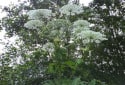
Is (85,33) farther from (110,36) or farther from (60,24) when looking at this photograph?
(110,36)

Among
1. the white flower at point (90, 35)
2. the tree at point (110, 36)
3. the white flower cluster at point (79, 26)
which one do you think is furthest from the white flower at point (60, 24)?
the tree at point (110, 36)

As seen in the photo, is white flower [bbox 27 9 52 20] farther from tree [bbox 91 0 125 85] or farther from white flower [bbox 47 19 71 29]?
tree [bbox 91 0 125 85]

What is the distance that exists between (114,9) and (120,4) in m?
0.22

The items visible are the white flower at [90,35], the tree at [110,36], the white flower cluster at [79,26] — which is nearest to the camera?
the white flower at [90,35]

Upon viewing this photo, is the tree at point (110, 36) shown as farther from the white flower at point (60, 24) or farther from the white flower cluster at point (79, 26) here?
the white flower at point (60, 24)

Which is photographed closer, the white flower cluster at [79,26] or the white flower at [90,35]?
the white flower at [90,35]

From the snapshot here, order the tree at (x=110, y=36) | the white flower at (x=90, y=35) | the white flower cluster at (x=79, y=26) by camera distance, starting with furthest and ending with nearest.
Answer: the tree at (x=110, y=36)
the white flower cluster at (x=79, y=26)
the white flower at (x=90, y=35)

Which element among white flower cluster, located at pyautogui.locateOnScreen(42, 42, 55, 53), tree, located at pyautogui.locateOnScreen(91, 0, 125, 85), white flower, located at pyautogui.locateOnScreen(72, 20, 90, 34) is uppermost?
white flower, located at pyautogui.locateOnScreen(72, 20, 90, 34)

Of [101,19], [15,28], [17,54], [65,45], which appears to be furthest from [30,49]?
[65,45]

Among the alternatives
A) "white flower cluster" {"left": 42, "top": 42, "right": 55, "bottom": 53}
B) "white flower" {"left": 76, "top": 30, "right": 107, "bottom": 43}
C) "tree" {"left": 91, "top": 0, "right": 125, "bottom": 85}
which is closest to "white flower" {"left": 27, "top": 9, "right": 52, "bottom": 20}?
"white flower cluster" {"left": 42, "top": 42, "right": 55, "bottom": 53}

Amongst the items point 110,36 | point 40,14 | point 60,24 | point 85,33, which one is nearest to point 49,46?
point 60,24

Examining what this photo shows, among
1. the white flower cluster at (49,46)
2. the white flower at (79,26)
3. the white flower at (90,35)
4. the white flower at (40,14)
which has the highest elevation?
the white flower at (40,14)

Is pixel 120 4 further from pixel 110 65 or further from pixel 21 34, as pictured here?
pixel 21 34

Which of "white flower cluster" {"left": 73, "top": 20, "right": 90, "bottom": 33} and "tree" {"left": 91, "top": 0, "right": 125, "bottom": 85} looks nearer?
"white flower cluster" {"left": 73, "top": 20, "right": 90, "bottom": 33}
